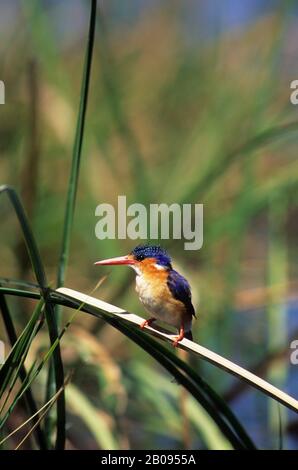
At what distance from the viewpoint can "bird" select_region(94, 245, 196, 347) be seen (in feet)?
3.93

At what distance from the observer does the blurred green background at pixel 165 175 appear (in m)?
1.93

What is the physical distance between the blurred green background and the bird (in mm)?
472

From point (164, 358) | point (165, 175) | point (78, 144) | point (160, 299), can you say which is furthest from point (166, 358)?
point (165, 175)

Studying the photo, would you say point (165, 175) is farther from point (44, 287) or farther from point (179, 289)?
point (44, 287)

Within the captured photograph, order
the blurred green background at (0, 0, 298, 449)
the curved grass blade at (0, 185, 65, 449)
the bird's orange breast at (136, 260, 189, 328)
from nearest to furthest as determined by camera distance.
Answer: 1. the curved grass blade at (0, 185, 65, 449)
2. the bird's orange breast at (136, 260, 189, 328)
3. the blurred green background at (0, 0, 298, 449)

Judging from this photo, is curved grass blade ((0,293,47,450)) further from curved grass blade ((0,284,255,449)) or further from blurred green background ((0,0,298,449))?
blurred green background ((0,0,298,449))

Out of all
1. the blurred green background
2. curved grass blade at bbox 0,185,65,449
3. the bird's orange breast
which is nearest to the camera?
curved grass blade at bbox 0,185,65,449

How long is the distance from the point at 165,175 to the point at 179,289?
4.30ft

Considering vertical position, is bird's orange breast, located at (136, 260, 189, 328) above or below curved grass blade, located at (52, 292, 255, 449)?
above

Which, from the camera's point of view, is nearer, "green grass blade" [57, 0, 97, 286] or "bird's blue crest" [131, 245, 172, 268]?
"green grass blade" [57, 0, 97, 286]

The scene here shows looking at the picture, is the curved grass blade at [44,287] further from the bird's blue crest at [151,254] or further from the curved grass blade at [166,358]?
the bird's blue crest at [151,254]

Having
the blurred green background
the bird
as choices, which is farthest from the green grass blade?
the blurred green background

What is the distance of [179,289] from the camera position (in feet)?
4.05
